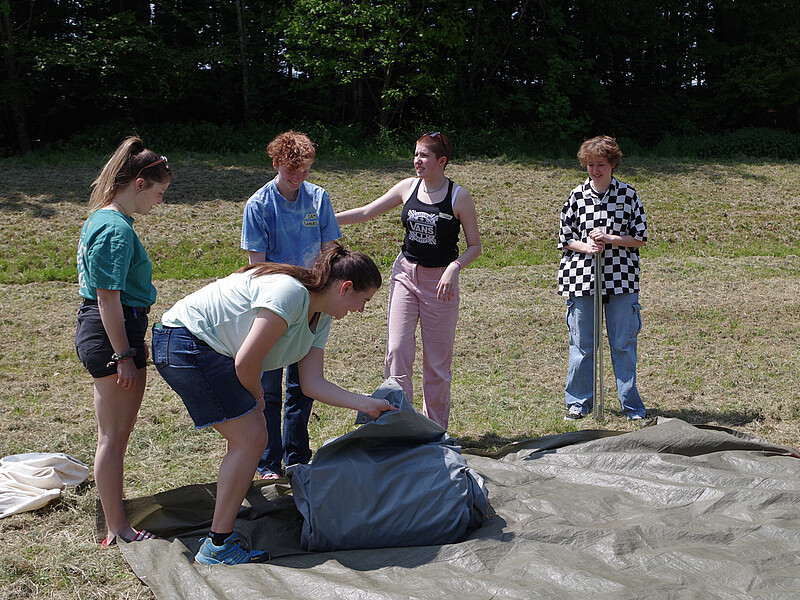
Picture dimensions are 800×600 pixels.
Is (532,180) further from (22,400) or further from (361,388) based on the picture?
(22,400)

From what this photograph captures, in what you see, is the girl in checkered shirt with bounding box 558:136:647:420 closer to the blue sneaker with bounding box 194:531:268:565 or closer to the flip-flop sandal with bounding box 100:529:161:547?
the blue sneaker with bounding box 194:531:268:565

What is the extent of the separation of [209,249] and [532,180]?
707 centimetres

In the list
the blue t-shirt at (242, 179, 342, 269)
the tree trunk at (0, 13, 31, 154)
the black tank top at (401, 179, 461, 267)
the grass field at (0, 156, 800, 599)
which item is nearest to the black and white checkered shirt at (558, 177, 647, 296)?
the grass field at (0, 156, 800, 599)

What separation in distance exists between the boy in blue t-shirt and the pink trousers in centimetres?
54

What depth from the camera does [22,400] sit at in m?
5.03

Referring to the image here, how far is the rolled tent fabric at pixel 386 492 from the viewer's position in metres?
2.96

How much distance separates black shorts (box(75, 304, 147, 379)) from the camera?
111 inches

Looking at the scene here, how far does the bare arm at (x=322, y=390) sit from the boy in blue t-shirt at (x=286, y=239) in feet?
2.48

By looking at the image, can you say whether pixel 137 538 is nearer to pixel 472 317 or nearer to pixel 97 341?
pixel 97 341

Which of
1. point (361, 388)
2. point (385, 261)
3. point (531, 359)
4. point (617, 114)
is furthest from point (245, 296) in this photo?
point (617, 114)

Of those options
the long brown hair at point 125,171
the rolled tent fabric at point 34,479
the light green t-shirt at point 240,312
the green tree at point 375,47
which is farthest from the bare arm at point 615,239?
the green tree at point 375,47

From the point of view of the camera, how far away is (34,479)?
134 inches

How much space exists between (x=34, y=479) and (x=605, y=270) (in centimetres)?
334

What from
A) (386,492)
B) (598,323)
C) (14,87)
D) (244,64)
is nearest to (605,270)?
(598,323)
